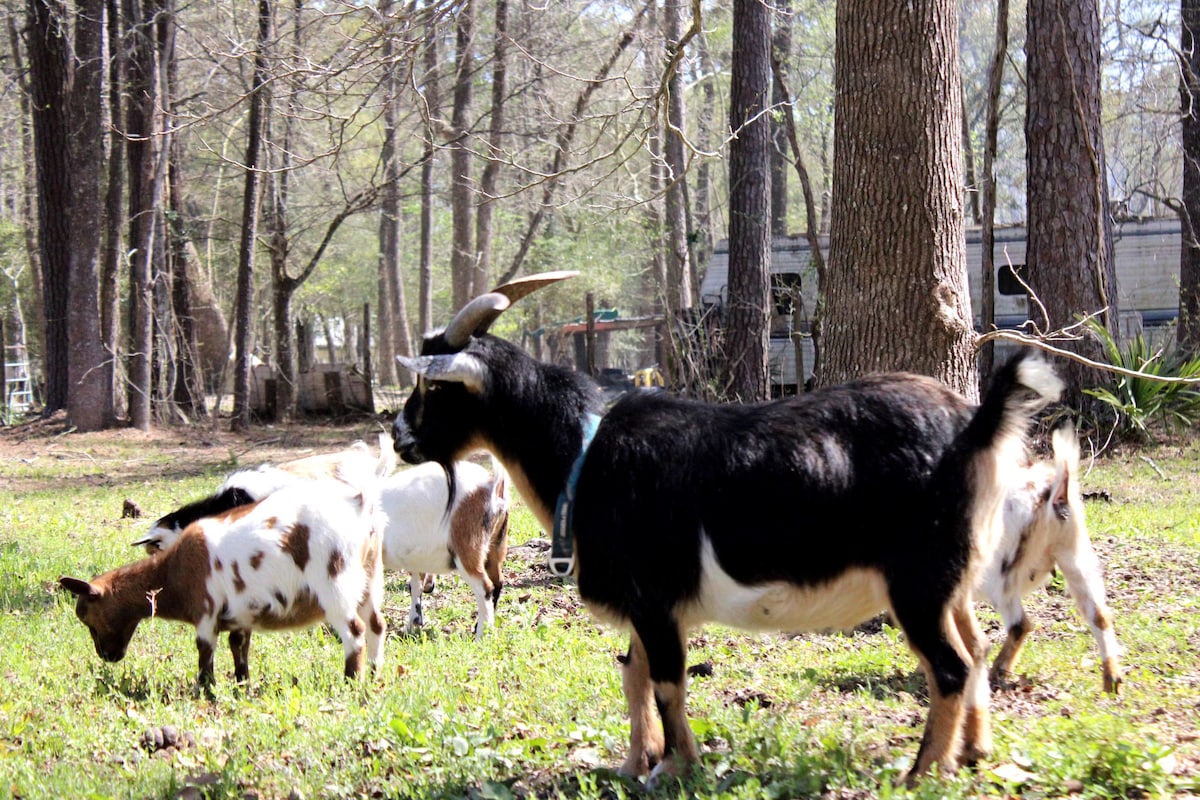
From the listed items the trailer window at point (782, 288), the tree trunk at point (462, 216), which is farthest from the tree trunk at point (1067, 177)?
the tree trunk at point (462, 216)

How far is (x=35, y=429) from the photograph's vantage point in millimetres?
19047

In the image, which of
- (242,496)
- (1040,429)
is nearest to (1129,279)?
(1040,429)

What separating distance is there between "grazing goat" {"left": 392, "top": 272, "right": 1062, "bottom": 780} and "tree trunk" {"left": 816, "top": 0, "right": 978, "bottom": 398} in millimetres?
2173

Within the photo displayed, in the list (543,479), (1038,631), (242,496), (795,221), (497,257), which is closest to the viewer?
(543,479)

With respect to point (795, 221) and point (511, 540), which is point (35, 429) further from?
point (795, 221)

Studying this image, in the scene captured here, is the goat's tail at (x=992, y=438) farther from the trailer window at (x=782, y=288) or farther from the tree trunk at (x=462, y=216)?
the tree trunk at (x=462, y=216)

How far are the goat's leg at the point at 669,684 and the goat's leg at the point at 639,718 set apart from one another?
16 centimetres

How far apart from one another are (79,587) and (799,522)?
4123 millimetres

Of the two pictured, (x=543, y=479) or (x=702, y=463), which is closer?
(x=702, y=463)

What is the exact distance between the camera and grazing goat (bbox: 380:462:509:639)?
751cm

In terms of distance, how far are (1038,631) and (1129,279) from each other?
1525 cm

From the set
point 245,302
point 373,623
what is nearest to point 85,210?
point 245,302

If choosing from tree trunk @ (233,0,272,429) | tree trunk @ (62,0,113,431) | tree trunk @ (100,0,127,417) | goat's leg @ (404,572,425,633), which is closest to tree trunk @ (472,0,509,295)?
tree trunk @ (233,0,272,429)

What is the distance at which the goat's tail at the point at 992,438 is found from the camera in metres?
4.03
